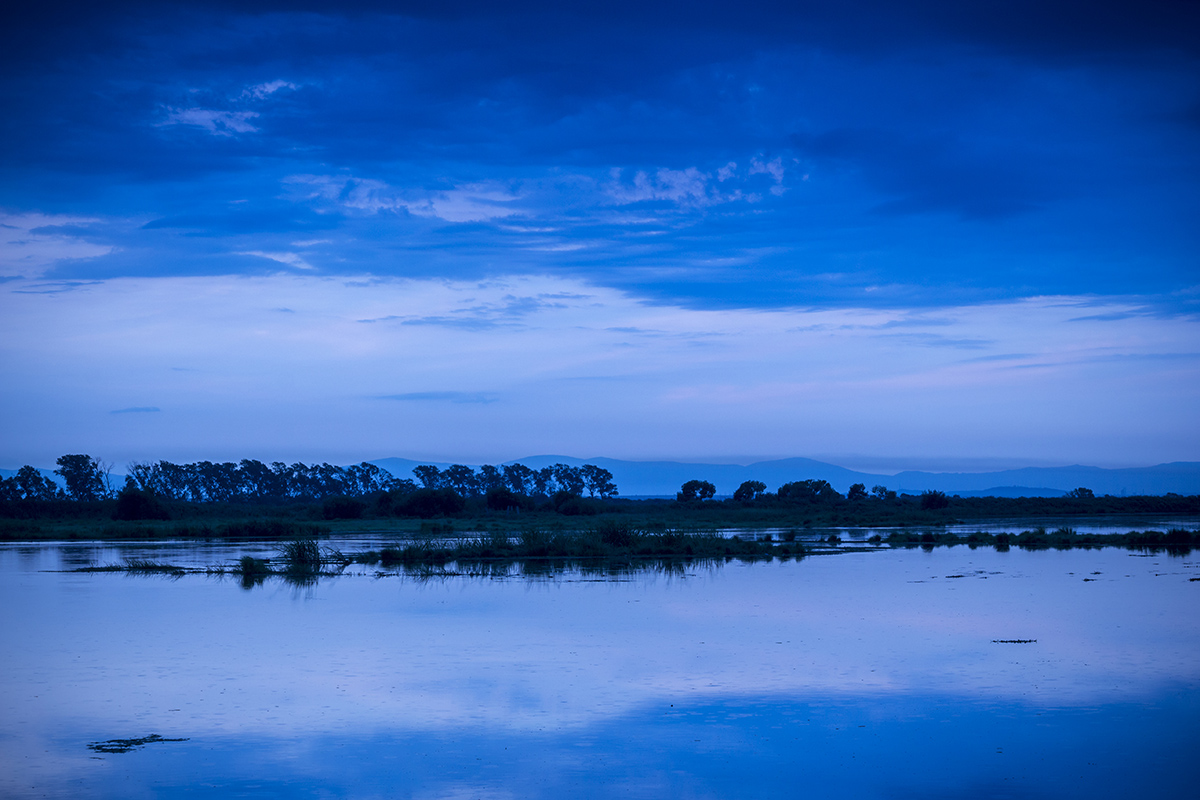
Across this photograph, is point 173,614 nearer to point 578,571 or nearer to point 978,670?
point 578,571

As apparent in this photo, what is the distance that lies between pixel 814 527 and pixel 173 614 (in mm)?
37884

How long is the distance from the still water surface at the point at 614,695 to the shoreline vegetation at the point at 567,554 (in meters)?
6.61

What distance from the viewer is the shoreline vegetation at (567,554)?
88.8 feet

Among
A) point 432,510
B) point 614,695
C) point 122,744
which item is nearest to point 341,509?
point 432,510

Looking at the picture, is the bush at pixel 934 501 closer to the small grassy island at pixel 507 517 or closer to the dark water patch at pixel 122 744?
the small grassy island at pixel 507 517

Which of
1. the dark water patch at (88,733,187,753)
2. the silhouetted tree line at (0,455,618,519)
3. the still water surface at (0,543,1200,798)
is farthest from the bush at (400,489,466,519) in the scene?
the dark water patch at (88,733,187,753)

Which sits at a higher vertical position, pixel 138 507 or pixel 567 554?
pixel 138 507

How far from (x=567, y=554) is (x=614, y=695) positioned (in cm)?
2021

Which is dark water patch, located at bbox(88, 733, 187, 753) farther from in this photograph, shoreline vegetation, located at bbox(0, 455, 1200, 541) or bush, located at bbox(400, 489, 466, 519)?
bush, located at bbox(400, 489, 466, 519)

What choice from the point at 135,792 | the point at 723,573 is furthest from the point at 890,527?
the point at 135,792

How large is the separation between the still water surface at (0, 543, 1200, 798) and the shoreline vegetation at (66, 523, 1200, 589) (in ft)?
21.7

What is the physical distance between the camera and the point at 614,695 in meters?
10.9

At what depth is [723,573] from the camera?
83.7 ft

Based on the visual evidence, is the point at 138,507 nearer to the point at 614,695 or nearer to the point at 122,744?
the point at 122,744
